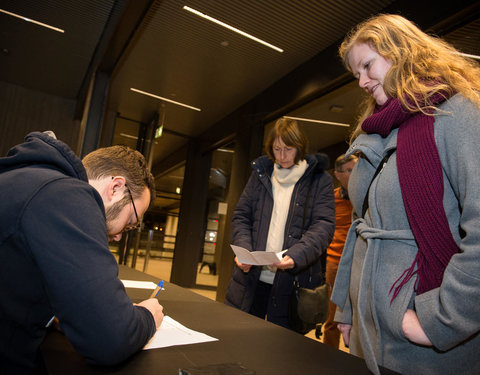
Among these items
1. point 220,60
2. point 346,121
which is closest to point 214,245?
point 346,121

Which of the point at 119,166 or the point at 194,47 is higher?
the point at 194,47

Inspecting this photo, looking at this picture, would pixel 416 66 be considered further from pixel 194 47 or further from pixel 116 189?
pixel 194 47

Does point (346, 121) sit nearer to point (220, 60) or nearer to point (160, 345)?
point (220, 60)

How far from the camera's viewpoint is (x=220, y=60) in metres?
4.81

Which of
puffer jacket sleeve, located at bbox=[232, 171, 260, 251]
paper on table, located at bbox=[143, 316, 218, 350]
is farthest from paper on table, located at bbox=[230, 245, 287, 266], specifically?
paper on table, located at bbox=[143, 316, 218, 350]

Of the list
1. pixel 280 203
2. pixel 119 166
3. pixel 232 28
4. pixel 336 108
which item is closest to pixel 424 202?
pixel 119 166

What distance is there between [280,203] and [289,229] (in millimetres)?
168

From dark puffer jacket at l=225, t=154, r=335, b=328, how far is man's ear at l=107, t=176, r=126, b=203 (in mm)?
995

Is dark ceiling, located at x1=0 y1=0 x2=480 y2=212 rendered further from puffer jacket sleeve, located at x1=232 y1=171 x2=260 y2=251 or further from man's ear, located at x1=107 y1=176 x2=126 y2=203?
man's ear, located at x1=107 y1=176 x2=126 y2=203

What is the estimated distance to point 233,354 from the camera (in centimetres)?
84

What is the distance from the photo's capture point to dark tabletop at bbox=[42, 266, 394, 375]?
2.38 feet

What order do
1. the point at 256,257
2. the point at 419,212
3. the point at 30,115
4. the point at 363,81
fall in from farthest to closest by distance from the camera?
the point at 30,115, the point at 256,257, the point at 363,81, the point at 419,212

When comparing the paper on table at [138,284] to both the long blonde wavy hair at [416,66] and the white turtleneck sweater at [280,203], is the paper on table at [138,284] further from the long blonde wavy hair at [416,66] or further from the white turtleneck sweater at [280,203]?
the long blonde wavy hair at [416,66]

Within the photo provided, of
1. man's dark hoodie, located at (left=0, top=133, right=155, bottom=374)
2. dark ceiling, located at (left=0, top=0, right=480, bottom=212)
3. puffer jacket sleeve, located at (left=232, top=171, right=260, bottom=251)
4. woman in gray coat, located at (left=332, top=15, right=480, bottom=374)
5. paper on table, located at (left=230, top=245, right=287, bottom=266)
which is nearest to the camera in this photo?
man's dark hoodie, located at (left=0, top=133, right=155, bottom=374)
